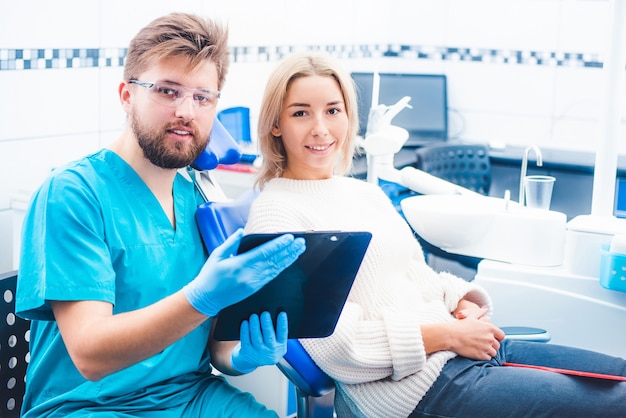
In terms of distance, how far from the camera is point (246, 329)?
1.45 meters

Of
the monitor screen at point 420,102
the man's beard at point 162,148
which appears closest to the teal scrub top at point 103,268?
the man's beard at point 162,148

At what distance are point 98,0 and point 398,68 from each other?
2.19 metres

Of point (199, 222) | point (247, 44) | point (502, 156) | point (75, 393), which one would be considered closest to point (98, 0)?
point (247, 44)

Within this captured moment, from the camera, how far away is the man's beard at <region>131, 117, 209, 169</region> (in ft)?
5.03

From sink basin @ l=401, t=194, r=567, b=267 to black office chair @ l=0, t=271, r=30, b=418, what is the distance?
109cm

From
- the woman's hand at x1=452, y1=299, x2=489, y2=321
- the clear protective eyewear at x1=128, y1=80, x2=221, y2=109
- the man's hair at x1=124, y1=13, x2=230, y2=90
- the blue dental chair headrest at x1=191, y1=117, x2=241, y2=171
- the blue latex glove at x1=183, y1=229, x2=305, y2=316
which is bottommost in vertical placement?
the woman's hand at x1=452, y1=299, x2=489, y2=321

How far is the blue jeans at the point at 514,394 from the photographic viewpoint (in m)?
1.63

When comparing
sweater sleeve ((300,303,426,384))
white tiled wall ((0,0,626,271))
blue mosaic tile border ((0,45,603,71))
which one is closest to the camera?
sweater sleeve ((300,303,426,384))

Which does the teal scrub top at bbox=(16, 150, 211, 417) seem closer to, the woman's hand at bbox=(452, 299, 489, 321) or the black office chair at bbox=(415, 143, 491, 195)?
the woman's hand at bbox=(452, 299, 489, 321)

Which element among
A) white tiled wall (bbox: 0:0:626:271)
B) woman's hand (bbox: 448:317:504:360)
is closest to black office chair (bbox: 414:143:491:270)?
white tiled wall (bbox: 0:0:626:271)

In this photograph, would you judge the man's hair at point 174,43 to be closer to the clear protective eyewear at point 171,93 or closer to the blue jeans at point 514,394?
the clear protective eyewear at point 171,93

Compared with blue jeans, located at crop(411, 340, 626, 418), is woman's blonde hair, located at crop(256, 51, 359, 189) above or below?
above

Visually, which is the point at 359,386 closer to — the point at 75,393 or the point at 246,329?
the point at 246,329

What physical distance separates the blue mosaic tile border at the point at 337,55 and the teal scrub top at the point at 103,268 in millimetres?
1063
